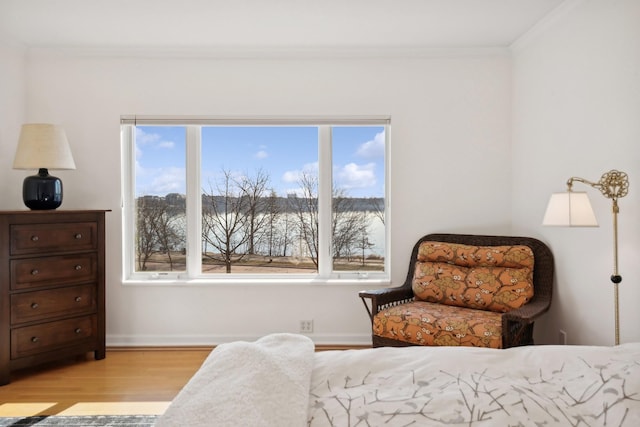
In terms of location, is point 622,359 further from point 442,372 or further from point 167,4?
point 167,4

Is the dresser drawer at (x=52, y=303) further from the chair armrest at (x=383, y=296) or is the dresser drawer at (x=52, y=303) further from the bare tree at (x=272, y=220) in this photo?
the chair armrest at (x=383, y=296)

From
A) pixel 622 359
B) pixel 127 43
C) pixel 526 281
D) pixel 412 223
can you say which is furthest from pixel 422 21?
pixel 622 359

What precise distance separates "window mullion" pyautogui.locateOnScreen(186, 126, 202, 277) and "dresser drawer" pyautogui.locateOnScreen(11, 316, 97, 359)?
2.91 feet

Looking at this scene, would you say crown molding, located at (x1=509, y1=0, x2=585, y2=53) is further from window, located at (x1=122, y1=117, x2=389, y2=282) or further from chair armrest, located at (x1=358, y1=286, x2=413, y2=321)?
chair armrest, located at (x1=358, y1=286, x2=413, y2=321)

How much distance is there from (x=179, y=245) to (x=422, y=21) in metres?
2.67

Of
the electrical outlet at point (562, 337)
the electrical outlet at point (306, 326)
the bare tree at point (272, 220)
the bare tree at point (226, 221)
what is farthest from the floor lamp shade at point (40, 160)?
the electrical outlet at point (562, 337)

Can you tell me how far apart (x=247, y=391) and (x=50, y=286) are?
259cm

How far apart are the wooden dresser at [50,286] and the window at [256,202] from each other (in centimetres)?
46

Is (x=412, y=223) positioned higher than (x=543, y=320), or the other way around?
(x=412, y=223)

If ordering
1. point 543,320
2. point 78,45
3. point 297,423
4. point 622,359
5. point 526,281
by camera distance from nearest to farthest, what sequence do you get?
point 297,423 → point 622,359 → point 526,281 → point 543,320 → point 78,45

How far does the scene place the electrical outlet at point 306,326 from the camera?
12.5ft

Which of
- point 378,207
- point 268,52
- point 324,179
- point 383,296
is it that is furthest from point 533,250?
point 268,52

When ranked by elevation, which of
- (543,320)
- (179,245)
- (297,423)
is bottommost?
(543,320)

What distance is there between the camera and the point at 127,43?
357 centimetres
